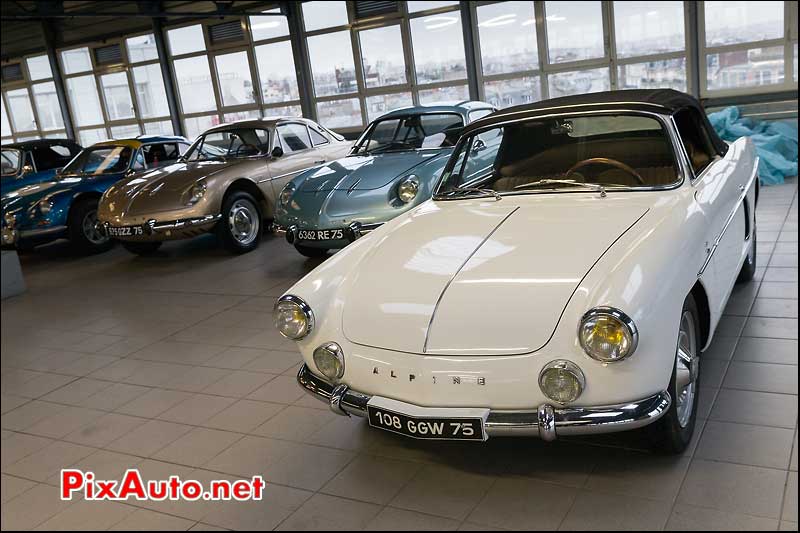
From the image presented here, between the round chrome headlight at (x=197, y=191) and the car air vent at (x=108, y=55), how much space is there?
11.8 m

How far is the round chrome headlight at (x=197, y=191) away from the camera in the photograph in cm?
800

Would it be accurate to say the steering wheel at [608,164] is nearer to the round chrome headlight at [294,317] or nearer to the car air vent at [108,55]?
the round chrome headlight at [294,317]

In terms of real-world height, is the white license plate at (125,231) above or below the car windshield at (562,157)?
below

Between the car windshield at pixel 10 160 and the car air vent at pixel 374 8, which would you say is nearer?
Answer: the car windshield at pixel 10 160

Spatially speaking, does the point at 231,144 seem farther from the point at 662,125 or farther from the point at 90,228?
the point at 662,125

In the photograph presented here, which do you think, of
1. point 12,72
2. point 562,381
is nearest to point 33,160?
point 562,381

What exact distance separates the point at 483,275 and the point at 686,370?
3.08 ft

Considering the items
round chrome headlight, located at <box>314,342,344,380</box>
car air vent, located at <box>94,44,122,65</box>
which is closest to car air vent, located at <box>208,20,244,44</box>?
car air vent, located at <box>94,44,122,65</box>

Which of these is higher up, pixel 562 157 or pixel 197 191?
pixel 562 157

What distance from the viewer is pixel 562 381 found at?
2.61m

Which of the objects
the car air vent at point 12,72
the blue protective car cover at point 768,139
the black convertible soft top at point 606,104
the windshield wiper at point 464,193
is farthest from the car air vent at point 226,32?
the windshield wiper at point 464,193

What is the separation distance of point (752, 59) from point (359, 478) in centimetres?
1089

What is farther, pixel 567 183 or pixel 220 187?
pixel 220 187

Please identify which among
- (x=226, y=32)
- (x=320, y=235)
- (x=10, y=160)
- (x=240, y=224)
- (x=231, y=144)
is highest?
(x=226, y=32)
